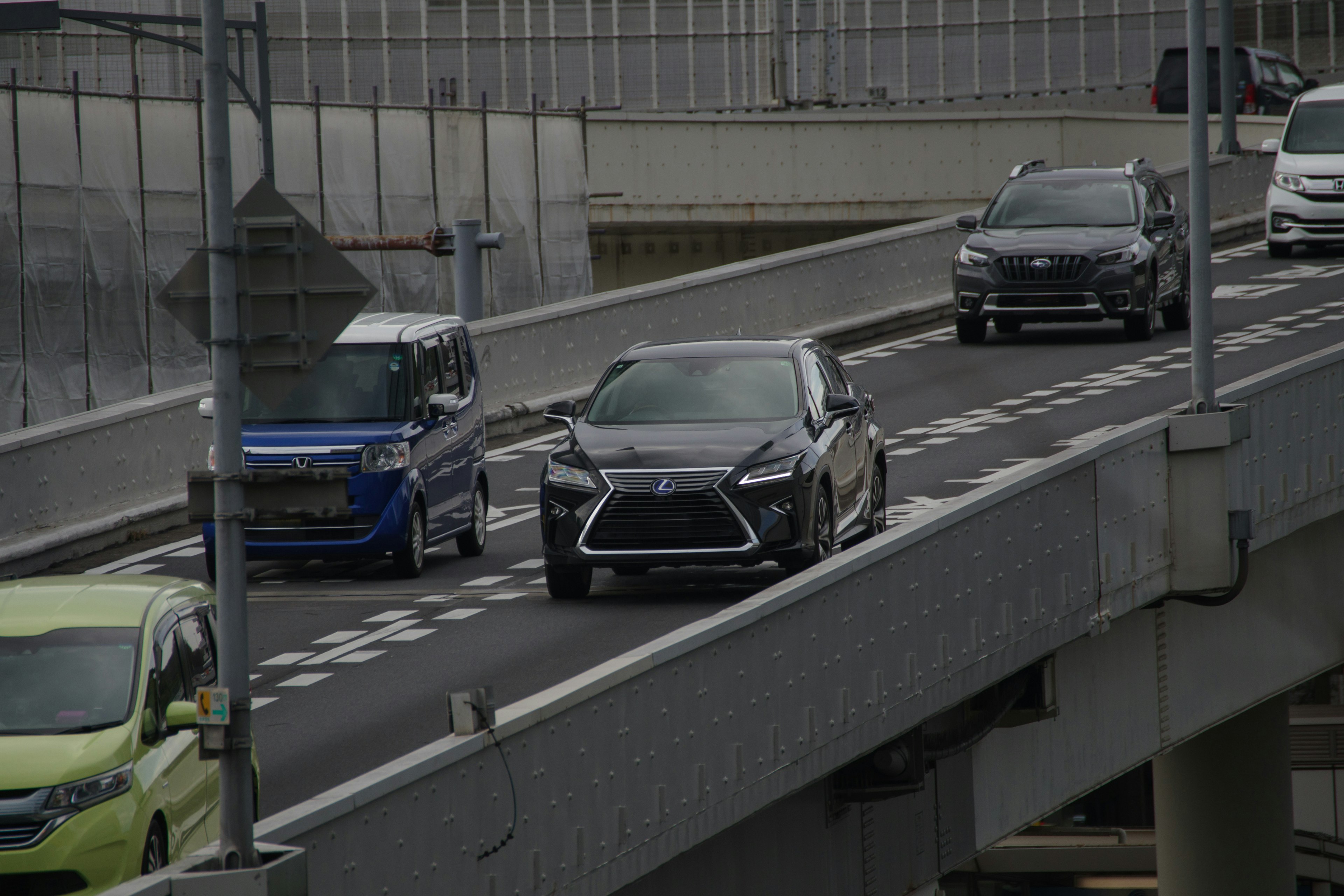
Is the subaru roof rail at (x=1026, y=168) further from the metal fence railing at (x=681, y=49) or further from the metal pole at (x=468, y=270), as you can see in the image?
the metal fence railing at (x=681, y=49)

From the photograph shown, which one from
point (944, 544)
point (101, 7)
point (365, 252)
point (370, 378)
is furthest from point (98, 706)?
point (101, 7)

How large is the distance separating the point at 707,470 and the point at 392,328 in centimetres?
420

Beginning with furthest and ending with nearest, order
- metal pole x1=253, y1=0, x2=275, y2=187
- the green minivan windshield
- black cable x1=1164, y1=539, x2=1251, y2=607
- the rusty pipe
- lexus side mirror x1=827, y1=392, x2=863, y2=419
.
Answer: the rusty pipe
metal pole x1=253, y1=0, x2=275, y2=187
black cable x1=1164, y1=539, x2=1251, y2=607
lexus side mirror x1=827, y1=392, x2=863, y2=419
the green minivan windshield

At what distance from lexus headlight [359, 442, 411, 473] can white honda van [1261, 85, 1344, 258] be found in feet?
71.1

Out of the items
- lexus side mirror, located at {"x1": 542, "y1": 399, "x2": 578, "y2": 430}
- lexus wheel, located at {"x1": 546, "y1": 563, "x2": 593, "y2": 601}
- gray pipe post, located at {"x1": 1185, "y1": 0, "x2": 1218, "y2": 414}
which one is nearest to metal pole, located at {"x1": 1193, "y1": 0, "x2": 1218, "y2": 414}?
gray pipe post, located at {"x1": 1185, "y1": 0, "x2": 1218, "y2": 414}

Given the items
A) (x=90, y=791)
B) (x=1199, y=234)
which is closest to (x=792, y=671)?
(x=90, y=791)

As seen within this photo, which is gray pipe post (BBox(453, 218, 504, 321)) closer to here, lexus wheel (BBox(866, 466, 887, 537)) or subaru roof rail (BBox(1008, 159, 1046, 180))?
subaru roof rail (BBox(1008, 159, 1046, 180))

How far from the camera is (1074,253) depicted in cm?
2670

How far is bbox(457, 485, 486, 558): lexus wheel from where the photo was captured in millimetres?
17516

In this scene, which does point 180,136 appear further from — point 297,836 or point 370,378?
point 297,836

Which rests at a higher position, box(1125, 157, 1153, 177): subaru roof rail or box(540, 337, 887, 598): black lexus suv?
box(1125, 157, 1153, 177): subaru roof rail

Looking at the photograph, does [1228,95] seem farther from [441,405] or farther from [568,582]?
[568,582]

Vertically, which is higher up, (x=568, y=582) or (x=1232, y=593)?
(x=568, y=582)

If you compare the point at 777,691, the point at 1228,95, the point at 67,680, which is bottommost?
the point at 777,691
